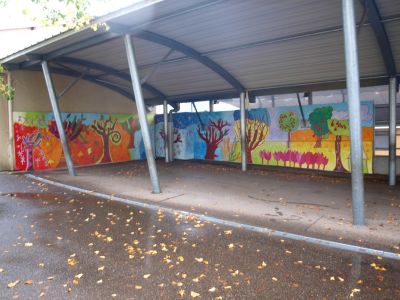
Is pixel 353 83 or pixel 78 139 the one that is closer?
pixel 353 83

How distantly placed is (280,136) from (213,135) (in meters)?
3.66

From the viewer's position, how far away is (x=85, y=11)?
4.91 m

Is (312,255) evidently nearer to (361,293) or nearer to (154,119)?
(361,293)

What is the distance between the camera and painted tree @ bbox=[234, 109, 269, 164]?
47.5ft

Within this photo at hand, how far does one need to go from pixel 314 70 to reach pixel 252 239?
724 cm

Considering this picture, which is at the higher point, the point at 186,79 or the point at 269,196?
the point at 186,79

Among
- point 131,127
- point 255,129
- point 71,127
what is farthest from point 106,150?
point 255,129

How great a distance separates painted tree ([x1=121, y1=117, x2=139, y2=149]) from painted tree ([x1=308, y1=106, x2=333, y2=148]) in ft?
30.0

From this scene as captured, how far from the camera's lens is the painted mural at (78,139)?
43.8 feet

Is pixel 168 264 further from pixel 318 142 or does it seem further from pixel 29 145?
pixel 29 145

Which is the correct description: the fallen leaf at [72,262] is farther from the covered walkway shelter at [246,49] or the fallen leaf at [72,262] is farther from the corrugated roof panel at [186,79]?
the corrugated roof panel at [186,79]

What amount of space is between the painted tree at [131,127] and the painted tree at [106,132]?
2.33 ft

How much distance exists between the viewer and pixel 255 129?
14.8m

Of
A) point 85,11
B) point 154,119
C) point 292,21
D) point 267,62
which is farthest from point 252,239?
point 154,119
